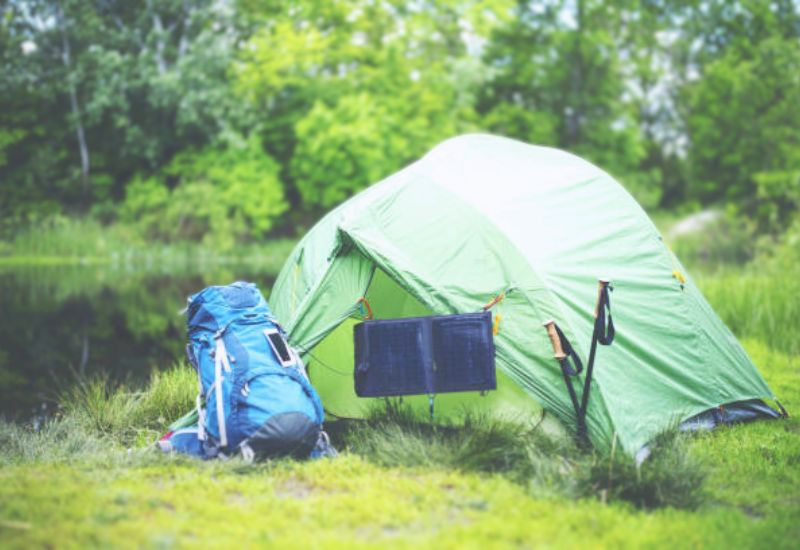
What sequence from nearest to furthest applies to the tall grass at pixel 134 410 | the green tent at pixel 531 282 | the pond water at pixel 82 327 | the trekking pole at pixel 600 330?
1. the trekking pole at pixel 600 330
2. the green tent at pixel 531 282
3. the tall grass at pixel 134 410
4. the pond water at pixel 82 327

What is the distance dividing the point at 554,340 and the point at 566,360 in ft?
0.46

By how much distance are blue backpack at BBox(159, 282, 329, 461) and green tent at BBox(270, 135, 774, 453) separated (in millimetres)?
406

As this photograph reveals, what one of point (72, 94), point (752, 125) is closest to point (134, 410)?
point (72, 94)

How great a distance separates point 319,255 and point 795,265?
837 cm

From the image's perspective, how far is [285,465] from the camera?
4.01 m

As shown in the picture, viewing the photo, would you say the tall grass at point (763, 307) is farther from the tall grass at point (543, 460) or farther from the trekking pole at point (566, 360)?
the trekking pole at point (566, 360)

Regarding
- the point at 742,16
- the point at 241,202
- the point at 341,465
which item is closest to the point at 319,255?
the point at 341,465

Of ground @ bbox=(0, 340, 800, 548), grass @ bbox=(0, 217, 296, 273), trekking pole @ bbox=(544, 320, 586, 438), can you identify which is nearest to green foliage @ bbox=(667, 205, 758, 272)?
grass @ bbox=(0, 217, 296, 273)

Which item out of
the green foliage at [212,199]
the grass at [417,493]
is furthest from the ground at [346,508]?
the green foliage at [212,199]

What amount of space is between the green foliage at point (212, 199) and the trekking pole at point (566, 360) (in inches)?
785

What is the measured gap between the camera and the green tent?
4.45 meters

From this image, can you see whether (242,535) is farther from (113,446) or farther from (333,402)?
(333,402)

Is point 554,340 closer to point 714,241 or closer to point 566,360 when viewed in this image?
point 566,360

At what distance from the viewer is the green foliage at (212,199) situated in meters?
23.6
